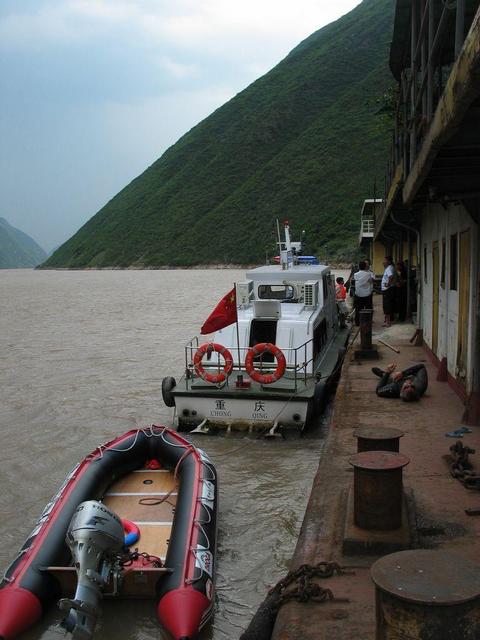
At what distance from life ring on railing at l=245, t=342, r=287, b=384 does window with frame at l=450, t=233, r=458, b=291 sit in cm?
299

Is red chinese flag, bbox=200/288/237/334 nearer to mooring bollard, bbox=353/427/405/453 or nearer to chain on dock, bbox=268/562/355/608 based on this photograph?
mooring bollard, bbox=353/427/405/453

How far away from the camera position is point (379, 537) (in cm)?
502

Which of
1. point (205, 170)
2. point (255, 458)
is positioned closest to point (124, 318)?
point (255, 458)

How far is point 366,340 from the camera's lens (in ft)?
45.6

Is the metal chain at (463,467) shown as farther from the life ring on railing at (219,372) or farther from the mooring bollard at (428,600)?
the life ring on railing at (219,372)

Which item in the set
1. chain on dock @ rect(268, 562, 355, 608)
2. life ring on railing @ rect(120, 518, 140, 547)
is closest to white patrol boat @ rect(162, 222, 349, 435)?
life ring on railing @ rect(120, 518, 140, 547)

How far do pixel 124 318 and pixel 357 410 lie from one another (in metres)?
28.1

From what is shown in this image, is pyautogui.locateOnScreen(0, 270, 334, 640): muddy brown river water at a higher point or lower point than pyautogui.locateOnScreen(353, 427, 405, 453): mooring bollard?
lower

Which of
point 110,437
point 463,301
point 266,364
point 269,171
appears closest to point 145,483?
point 266,364

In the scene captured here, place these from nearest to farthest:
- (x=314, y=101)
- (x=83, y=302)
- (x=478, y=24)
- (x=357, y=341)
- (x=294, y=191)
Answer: (x=478, y=24)
(x=357, y=341)
(x=83, y=302)
(x=294, y=191)
(x=314, y=101)

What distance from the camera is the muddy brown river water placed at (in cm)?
703

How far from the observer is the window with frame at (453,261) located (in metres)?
10.2

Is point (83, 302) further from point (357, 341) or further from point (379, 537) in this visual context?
point (379, 537)

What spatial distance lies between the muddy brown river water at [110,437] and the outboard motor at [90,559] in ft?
3.09
